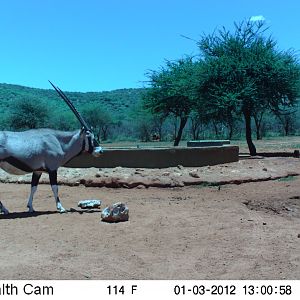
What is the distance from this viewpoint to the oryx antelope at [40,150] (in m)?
9.45

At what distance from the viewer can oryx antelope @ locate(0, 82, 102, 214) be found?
9445 millimetres

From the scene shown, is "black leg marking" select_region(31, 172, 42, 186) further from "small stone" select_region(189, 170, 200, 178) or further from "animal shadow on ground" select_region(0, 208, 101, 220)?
"small stone" select_region(189, 170, 200, 178)

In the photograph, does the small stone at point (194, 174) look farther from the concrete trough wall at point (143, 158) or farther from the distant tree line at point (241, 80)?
the distant tree line at point (241, 80)

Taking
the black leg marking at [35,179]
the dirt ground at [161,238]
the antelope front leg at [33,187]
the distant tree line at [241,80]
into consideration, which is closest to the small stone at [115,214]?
the dirt ground at [161,238]

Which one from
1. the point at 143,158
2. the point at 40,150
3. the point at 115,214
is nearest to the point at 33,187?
the point at 40,150

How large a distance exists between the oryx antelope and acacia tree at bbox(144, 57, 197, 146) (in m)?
17.3

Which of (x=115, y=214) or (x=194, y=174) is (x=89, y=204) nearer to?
(x=115, y=214)

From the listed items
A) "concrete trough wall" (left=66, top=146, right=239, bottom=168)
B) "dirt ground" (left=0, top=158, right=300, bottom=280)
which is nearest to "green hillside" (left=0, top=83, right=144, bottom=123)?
"concrete trough wall" (left=66, top=146, right=239, bottom=168)

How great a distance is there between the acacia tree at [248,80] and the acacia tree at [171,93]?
3.33m

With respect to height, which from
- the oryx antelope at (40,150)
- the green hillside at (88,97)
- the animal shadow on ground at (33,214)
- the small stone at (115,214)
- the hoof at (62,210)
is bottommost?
the animal shadow on ground at (33,214)

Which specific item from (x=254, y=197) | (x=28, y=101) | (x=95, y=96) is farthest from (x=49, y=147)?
(x=95, y=96)

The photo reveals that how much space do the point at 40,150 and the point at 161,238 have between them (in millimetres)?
3285

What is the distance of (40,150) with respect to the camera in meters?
9.73
